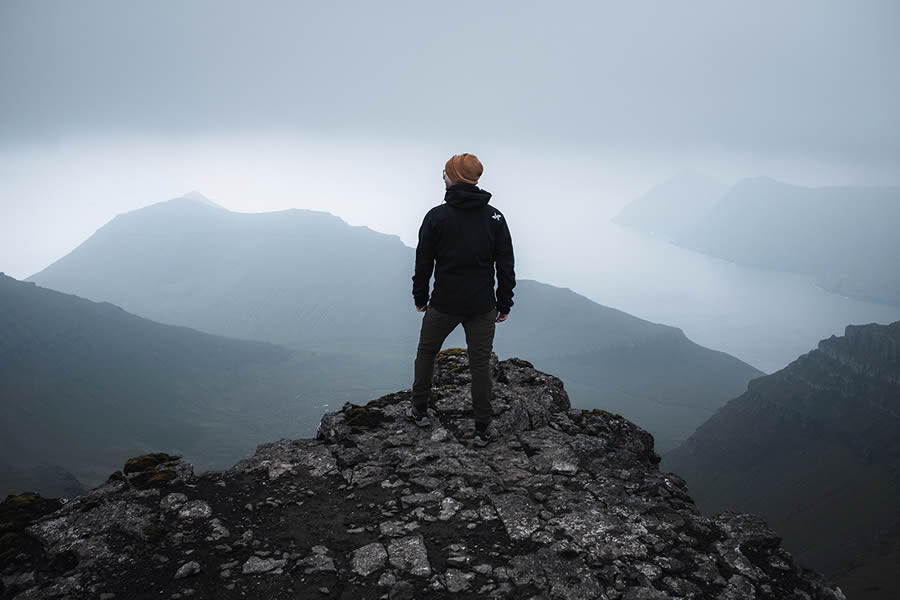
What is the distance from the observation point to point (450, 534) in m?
6.92

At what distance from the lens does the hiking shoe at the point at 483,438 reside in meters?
9.56

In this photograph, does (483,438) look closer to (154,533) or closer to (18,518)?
(154,533)

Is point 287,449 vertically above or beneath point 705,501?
above

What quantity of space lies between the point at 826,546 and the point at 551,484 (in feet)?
612

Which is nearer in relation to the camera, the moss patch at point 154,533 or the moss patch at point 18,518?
the moss patch at point 18,518

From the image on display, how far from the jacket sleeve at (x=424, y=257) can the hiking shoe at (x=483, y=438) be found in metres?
2.94

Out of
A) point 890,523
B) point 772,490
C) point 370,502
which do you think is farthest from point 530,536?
point 772,490

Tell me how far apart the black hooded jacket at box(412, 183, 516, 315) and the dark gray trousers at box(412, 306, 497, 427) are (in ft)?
0.64

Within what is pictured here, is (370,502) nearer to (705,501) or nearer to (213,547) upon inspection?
(213,547)

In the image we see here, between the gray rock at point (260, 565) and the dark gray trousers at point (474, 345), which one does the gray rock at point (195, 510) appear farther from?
the dark gray trousers at point (474, 345)

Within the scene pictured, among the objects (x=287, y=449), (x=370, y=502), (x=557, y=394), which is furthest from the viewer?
(x=557, y=394)

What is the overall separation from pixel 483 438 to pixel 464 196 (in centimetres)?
459

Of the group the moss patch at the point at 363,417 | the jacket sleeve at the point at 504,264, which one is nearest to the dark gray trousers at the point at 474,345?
the jacket sleeve at the point at 504,264

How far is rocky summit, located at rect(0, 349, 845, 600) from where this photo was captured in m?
5.95
